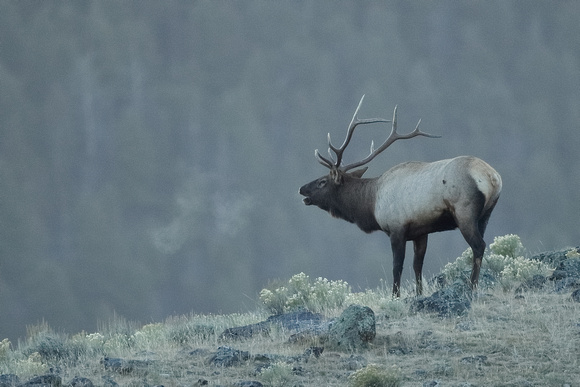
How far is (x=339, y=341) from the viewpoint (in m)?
11.3

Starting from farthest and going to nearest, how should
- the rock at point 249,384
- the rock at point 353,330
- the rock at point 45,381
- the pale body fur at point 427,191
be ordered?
the pale body fur at point 427,191 < the rock at point 353,330 < the rock at point 45,381 < the rock at point 249,384

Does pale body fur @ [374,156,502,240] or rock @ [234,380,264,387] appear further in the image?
pale body fur @ [374,156,502,240]

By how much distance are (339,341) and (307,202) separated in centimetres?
667

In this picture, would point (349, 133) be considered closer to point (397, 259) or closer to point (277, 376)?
point (397, 259)

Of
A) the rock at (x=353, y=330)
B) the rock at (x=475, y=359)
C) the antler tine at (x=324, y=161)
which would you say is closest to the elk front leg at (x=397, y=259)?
the antler tine at (x=324, y=161)

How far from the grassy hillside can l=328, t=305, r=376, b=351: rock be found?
0.14 m

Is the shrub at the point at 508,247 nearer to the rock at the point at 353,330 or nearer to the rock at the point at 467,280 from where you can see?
the rock at the point at 467,280

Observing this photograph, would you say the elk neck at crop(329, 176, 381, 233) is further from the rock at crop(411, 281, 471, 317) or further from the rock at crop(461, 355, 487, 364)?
the rock at crop(461, 355, 487, 364)

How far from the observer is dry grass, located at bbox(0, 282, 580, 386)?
973 cm

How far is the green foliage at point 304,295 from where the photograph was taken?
53.0 feet

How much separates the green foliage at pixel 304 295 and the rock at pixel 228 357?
4793 millimetres

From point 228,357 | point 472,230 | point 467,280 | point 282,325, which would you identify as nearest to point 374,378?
point 228,357

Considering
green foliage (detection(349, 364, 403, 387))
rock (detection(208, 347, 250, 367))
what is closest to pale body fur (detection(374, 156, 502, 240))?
rock (detection(208, 347, 250, 367))

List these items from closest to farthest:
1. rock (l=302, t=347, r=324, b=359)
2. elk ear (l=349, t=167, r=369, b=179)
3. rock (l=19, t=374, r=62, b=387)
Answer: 1. rock (l=19, t=374, r=62, b=387)
2. rock (l=302, t=347, r=324, b=359)
3. elk ear (l=349, t=167, r=369, b=179)
